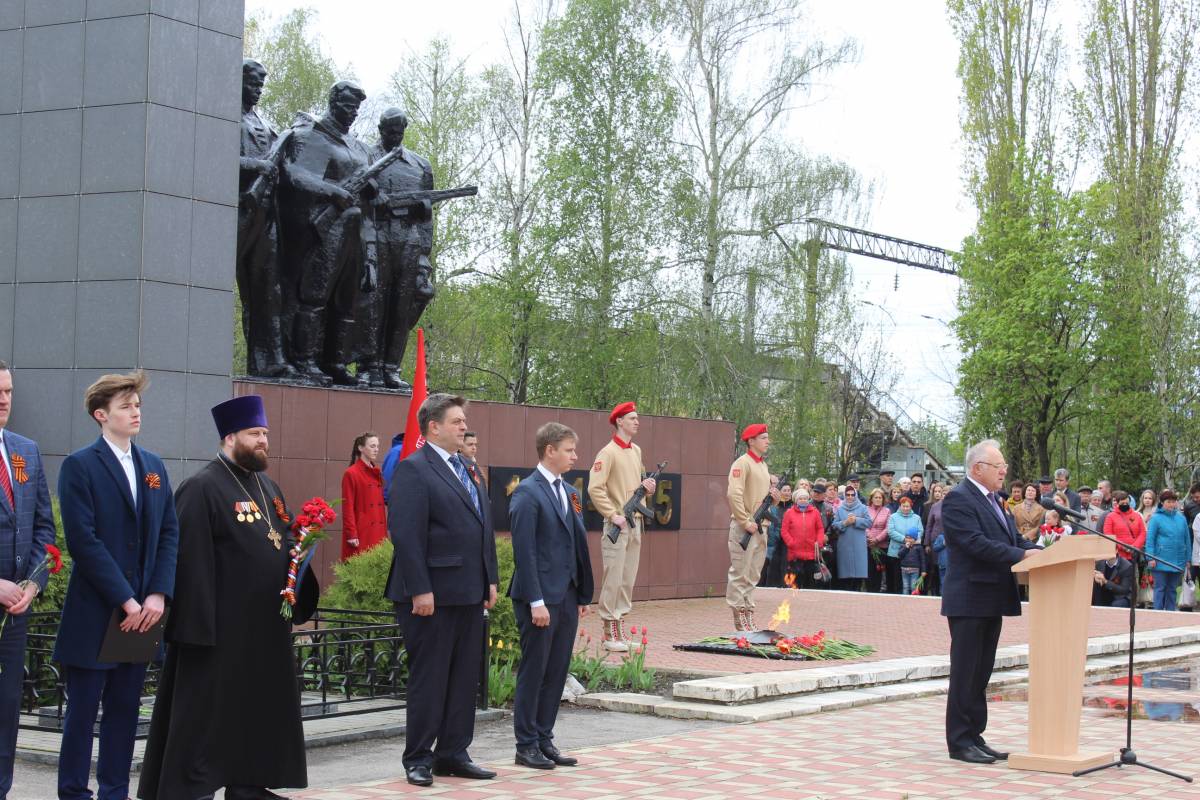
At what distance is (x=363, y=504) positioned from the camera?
1200cm

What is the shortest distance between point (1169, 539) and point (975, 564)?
1130cm

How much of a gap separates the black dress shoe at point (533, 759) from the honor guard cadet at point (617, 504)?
14.8 ft

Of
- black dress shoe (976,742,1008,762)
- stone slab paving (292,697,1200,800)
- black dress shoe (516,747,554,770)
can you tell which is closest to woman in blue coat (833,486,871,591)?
stone slab paving (292,697,1200,800)

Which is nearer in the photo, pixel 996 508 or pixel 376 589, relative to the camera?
pixel 996 508

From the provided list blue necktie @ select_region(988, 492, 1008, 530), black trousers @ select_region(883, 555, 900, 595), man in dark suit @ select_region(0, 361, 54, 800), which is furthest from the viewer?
black trousers @ select_region(883, 555, 900, 595)

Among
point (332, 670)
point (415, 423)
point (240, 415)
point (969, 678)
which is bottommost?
point (332, 670)

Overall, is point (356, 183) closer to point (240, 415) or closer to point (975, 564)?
point (975, 564)

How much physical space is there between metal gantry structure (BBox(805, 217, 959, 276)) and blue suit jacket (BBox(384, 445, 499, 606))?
89.7 feet

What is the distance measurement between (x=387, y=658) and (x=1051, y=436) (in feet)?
106

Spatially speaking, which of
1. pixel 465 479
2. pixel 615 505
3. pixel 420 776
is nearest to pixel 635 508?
pixel 615 505

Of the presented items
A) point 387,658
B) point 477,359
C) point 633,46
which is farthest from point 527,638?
point 477,359

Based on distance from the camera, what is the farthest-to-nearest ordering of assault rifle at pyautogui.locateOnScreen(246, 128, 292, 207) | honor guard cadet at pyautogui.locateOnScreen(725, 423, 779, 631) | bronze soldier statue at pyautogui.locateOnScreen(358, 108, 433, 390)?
bronze soldier statue at pyautogui.locateOnScreen(358, 108, 433, 390)
honor guard cadet at pyautogui.locateOnScreen(725, 423, 779, 631)
assault rifle at pyautogui.locateOnScreen(246, 128, 292, 207)

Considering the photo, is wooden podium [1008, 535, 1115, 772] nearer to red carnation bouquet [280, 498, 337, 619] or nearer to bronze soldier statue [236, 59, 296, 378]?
red carnation bouquet [280, 498, 337, 619]

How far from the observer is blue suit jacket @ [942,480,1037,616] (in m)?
7.98
